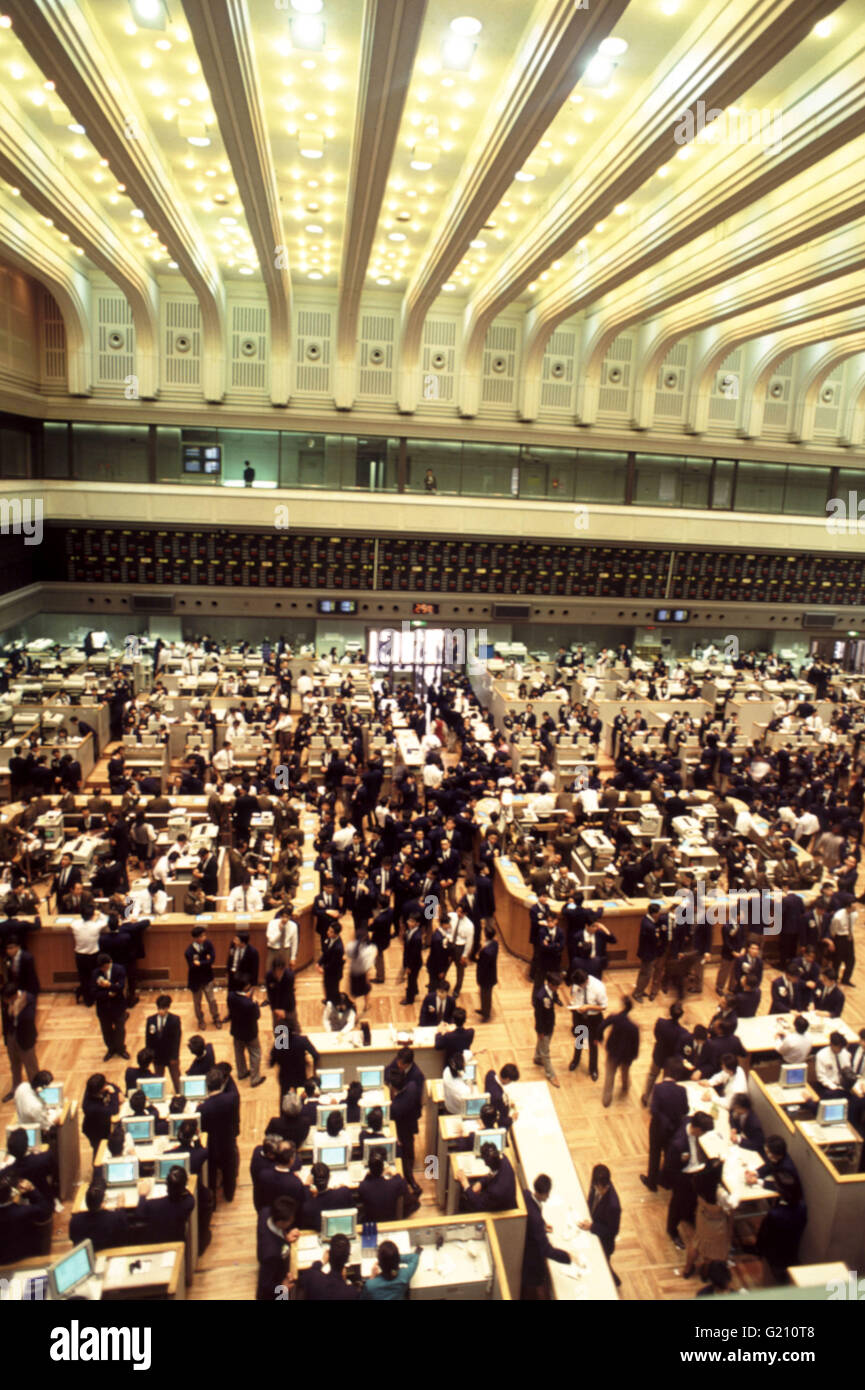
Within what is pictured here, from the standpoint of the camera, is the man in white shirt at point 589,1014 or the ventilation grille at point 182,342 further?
the ventilation grille at point 182,342

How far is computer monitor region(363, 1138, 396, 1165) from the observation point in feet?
19.9

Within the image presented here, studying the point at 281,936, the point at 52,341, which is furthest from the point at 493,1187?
the point at 52,341

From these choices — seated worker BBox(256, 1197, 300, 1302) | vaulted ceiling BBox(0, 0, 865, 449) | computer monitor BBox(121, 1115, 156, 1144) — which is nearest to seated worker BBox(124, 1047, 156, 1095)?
computer monitor BBox(121, 1115, 156, 1144)

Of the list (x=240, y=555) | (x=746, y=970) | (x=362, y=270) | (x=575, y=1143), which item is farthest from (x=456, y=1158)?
(x=240, y=555)

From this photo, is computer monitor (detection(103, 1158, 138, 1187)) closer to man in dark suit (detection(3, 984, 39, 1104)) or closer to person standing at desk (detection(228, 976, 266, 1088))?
person standing at desk (detection(228, 976, 266, 1088))

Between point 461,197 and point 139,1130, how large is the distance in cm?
1293

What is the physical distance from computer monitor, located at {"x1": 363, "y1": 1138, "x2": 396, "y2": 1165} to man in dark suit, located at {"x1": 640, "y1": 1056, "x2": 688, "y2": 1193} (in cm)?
202

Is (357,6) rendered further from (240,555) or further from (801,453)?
(801,453)

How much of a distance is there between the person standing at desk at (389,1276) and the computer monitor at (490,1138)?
1150mm

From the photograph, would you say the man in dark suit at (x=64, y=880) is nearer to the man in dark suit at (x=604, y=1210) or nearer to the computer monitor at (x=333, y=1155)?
the computer monitor at (x=333, y=1155)

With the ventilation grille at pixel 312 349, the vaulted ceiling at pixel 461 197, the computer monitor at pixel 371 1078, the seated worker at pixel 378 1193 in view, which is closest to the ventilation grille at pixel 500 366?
the vaulted ceiling at pixel 461 197

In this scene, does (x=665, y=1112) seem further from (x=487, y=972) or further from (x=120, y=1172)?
(x=120, y=1172)

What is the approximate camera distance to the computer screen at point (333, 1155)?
19.4 feet

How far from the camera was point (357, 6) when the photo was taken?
9430 millimetres
